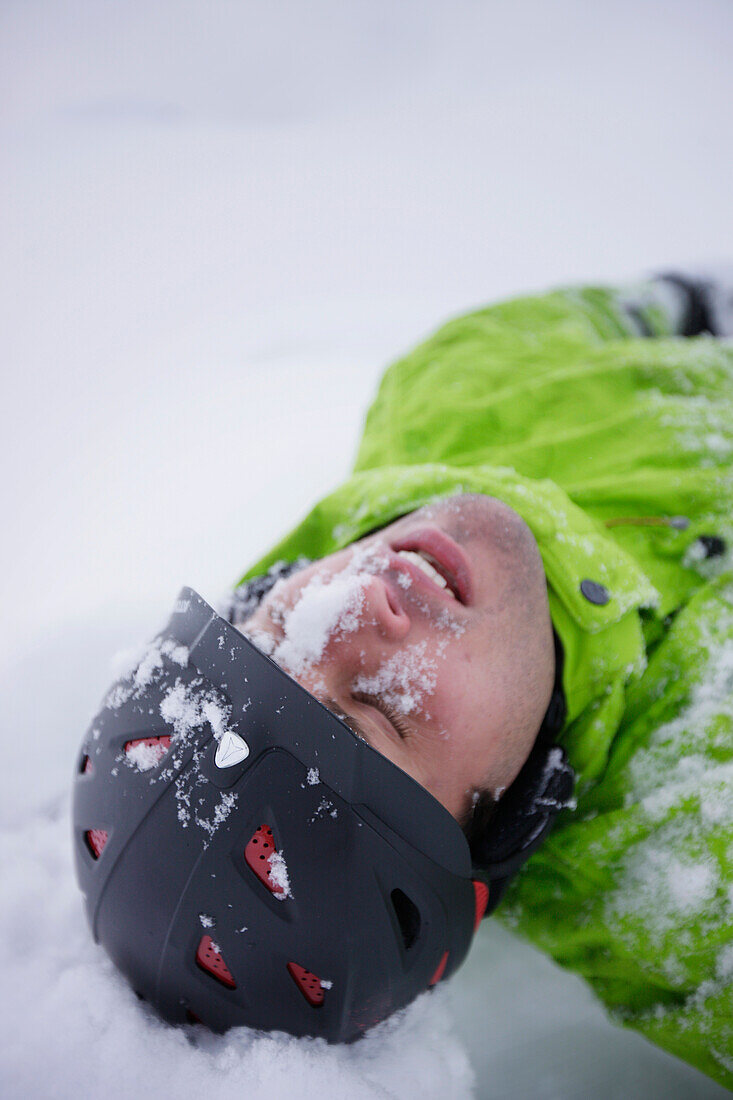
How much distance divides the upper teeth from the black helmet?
1.34 ft

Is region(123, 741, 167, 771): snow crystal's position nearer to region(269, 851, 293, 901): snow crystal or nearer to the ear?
region(269, 851, 293, 901): snow crystal

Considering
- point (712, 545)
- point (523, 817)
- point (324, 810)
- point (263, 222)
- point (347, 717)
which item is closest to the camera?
point (324, 810)

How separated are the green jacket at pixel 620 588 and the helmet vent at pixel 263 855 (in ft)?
2.08

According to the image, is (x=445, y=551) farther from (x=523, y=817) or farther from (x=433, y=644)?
(x=523, y=817)

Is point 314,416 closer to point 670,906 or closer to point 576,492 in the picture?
point 576,492

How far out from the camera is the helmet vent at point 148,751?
0.93 meters

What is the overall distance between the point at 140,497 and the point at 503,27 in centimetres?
257

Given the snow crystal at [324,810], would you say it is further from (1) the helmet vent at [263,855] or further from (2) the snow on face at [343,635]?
(2) the snow on face at [343,635]

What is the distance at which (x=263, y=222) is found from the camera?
2.99 meters

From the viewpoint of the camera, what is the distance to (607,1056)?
132 centimetres

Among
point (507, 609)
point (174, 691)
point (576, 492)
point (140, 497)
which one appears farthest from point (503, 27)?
point (174, 691)

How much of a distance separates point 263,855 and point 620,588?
88 cm

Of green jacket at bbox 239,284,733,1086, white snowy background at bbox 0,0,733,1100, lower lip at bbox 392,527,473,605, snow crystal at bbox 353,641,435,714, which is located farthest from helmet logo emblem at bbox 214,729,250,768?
white snowy background at bbox 0,0,733,1100

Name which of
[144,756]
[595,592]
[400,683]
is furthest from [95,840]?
[595,592]
